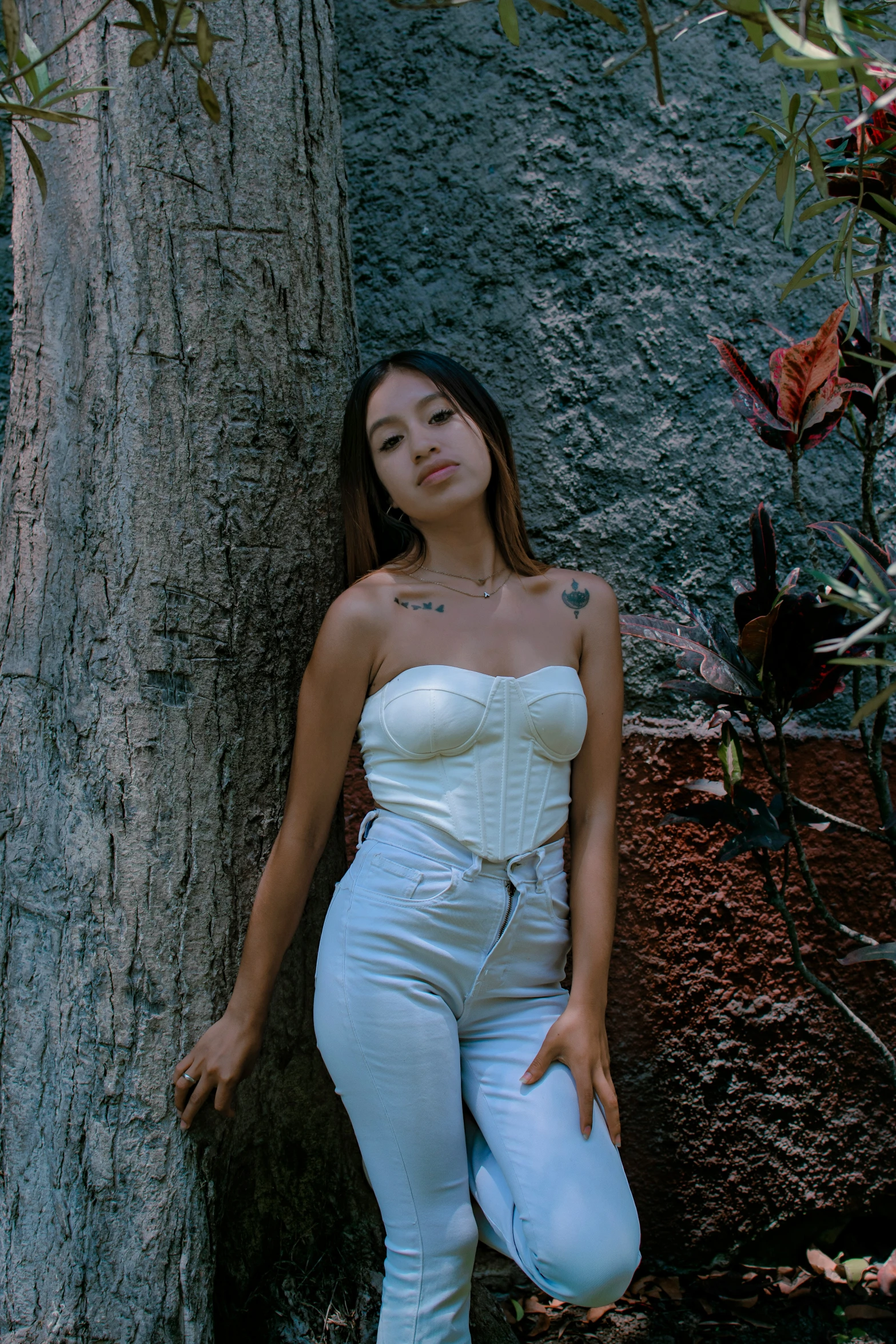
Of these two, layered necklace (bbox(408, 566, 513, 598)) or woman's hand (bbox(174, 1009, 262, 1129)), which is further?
layered necklace (bbox(408, 566, 513, 598))

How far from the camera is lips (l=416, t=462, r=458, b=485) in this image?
1.78 m

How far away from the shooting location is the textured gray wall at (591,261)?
234 cm

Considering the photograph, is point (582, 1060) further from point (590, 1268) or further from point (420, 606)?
point (420, 606)

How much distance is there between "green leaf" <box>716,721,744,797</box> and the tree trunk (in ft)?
2.71

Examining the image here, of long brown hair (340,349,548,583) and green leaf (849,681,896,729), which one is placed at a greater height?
long brown hair (340,349,548,583)

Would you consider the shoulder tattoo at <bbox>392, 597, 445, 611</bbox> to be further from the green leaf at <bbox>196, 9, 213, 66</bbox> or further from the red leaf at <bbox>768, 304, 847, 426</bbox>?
the green leaf at <bbox>196, 9, 213, 66</bbox>

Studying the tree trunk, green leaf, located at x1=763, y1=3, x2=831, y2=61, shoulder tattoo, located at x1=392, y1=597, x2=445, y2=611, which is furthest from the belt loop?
green leaf, located at x1=763, y1=3, x2=831, y2=61

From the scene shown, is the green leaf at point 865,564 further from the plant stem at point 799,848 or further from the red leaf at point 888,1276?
the red leaf at point 888,1276

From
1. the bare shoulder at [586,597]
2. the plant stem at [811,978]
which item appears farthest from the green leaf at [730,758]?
the bare shoulder at [586,597]

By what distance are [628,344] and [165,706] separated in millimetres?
1454

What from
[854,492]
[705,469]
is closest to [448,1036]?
[705,469]

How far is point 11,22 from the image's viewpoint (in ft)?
3.55

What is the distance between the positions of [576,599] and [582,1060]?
826mm

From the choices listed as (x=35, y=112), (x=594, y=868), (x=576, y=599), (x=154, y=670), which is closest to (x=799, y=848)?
(x=594, y=868)
